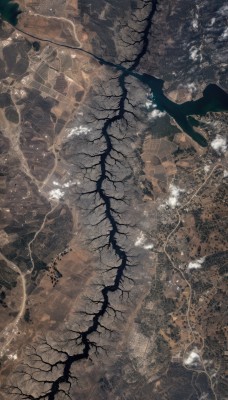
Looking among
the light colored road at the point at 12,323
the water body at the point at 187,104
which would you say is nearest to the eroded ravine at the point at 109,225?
the water body at the point at 187,104

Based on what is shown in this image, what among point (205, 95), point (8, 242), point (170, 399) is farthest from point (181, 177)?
point (170, 399)

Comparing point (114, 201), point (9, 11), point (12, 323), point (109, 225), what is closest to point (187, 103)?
point (114, 201)

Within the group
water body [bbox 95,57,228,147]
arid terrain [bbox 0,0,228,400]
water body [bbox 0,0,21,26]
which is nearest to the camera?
arid terrain [bbox 0,0,228,400]

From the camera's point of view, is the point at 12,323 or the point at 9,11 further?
the point at 9,11

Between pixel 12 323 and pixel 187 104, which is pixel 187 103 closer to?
pixel 187 104

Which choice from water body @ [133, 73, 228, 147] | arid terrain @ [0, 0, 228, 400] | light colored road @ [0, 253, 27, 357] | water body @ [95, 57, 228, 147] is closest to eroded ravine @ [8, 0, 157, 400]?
arid terrain @ [0, 0, 228, 400]

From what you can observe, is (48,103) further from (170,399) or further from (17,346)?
(170,399)

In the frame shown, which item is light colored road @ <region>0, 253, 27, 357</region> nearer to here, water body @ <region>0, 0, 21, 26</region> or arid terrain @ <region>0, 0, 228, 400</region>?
arid terrain @ <region>0, 0, 228, 400</region>
